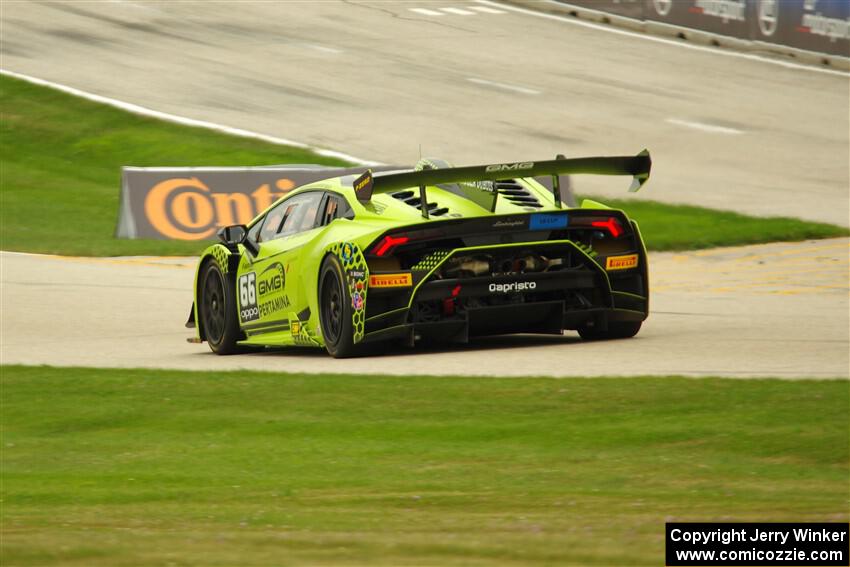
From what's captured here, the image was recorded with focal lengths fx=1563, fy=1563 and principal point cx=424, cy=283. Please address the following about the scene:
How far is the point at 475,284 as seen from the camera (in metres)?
11.0

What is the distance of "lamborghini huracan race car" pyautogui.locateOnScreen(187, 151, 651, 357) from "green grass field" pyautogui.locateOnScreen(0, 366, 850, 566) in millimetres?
845

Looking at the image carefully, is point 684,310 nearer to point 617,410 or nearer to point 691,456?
point 617,410

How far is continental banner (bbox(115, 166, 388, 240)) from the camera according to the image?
2136 cm

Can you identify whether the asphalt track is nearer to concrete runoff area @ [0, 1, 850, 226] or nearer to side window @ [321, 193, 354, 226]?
Answer: concrete runoff area @ [0, 1, 850, 226]

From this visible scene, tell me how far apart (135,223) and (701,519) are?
55.5ft

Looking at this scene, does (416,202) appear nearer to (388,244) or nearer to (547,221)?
(388,244)

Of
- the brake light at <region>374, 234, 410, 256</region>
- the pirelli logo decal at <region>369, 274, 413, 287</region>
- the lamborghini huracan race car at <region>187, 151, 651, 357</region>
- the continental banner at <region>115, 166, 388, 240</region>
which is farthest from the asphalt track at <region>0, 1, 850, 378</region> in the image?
the continental banner at <region>115, 166, 388, 240</region>

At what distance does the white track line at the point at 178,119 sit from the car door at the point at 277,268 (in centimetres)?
1226

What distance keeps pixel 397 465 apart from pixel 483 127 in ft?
71.3

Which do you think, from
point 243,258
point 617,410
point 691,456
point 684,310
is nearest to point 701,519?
point 691,456

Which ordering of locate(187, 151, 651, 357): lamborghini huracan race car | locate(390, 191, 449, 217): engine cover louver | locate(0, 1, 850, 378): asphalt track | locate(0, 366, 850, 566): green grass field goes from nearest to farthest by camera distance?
locate(0, 366, 850, 566): green grass field, locate(187, 151, 651, 357): lamborghini huracan race car, locate(390, 191, 449, 217): engine cover louver, locate(0, 1, 850, 378): asphalt track

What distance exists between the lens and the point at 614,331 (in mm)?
12258

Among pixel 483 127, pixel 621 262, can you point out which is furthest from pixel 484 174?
pixel 483 127

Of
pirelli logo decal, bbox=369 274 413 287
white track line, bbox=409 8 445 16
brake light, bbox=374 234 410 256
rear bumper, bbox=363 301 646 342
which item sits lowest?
rear bumper, bbox=363 301 646 342
